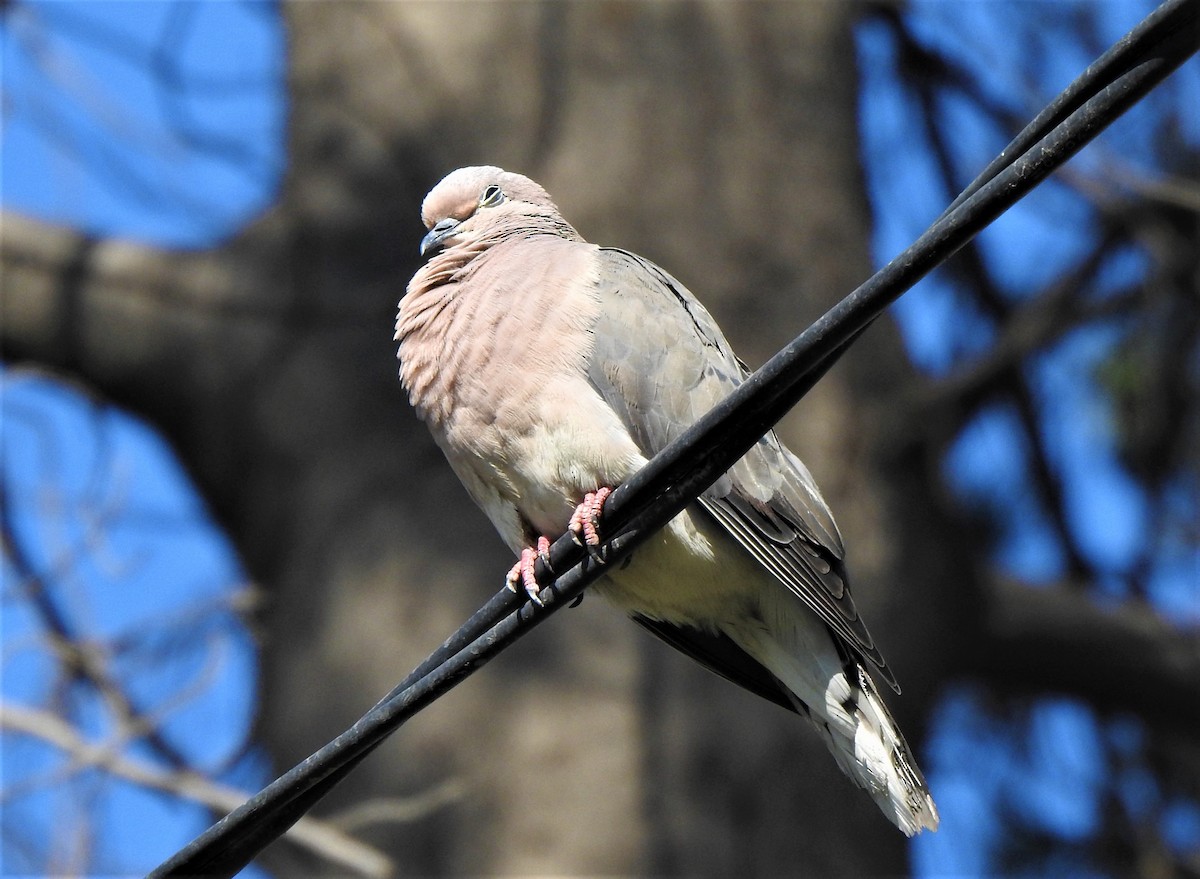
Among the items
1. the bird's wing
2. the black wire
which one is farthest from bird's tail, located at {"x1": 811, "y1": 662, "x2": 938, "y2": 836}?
the black wire

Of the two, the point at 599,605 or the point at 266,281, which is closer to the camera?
the point at 599,605

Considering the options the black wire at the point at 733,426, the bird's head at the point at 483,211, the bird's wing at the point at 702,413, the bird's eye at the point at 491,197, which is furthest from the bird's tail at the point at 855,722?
the bird's eye at the point at 491,197

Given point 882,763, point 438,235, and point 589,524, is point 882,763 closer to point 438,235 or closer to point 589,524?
point 589,524

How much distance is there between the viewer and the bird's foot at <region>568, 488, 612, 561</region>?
252cm

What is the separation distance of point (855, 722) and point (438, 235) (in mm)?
1510

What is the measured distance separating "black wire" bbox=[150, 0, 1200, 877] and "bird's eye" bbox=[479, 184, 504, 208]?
133cm

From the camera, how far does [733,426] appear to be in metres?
2.02

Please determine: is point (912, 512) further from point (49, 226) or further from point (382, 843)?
point (49, 226)

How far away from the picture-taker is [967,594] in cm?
673

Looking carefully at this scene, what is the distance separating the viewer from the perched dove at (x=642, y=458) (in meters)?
2.93

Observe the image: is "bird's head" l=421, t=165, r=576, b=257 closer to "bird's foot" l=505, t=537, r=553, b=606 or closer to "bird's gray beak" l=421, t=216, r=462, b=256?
"bird's gray beak" l=421, t=216, r=462, b=256

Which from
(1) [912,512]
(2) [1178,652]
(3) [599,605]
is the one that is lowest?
(2) [1178,652]

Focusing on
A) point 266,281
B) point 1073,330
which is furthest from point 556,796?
point 1073,330

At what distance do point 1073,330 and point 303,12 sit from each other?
4383 millimetres
